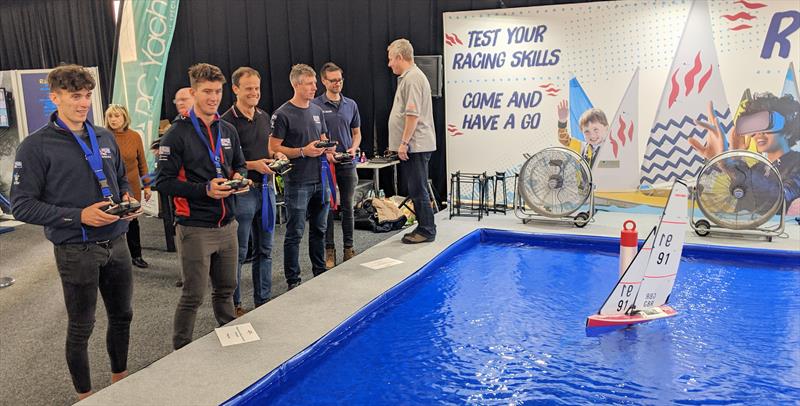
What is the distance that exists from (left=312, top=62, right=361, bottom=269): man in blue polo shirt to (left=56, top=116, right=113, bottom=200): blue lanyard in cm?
234

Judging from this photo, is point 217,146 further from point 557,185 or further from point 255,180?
point 557,185

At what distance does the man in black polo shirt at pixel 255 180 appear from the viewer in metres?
3.45

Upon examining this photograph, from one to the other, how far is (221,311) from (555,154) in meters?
3.34

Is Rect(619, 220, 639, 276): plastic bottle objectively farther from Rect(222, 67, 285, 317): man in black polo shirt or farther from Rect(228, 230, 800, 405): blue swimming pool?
Rect(222, 67, 285, 317): man in black polo shirt

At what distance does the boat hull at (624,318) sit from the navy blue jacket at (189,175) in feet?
6.29

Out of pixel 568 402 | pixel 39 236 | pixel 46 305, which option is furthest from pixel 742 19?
pixel 39 236

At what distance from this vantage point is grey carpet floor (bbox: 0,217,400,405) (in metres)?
3.04

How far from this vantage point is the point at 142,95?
6.08 m

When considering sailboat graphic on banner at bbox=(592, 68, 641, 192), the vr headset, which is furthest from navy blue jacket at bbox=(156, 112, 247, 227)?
the vr headset

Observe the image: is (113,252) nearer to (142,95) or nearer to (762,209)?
(142,95)

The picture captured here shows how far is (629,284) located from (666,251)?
243 millimetres

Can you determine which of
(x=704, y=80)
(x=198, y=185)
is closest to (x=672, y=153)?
(x=704, y=80)

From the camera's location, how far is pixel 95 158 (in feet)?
8.07

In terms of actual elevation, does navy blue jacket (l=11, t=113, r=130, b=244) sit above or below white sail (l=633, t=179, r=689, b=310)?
above
